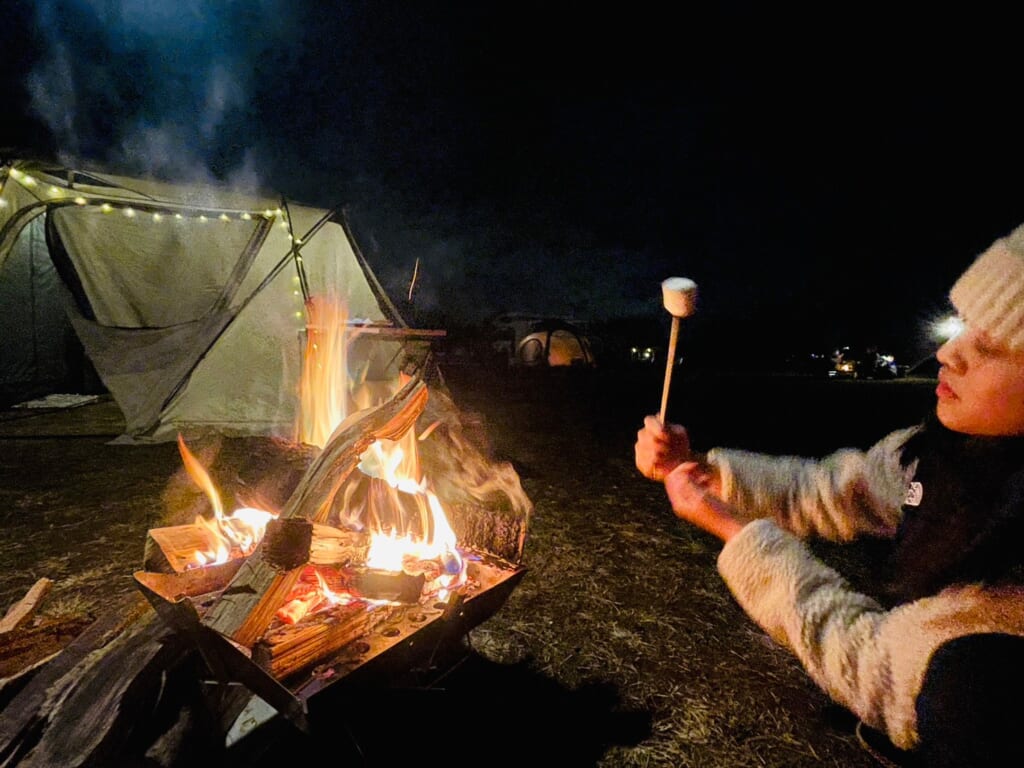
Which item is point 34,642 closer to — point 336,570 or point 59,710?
point 59,710

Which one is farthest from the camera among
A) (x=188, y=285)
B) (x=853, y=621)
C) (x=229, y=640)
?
(x=188, y=285)

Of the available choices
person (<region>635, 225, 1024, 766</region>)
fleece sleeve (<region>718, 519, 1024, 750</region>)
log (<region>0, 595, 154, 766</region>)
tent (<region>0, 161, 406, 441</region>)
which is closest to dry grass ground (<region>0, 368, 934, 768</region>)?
log (<region>0, 595, 154, 766</region>)

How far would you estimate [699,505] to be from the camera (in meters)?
1.70

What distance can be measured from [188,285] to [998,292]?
31.1 feet

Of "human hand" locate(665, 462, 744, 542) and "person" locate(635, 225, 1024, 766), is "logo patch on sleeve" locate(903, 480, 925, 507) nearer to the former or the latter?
"person" locate(635, 225, 1024, 766)

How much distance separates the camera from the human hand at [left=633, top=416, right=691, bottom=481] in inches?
78.0

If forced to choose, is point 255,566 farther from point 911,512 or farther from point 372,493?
point 911,512

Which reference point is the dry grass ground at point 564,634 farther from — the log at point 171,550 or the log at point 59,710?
the log at point 171,550

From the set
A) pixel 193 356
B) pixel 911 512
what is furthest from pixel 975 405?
pixel 193 356

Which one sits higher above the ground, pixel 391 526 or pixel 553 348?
pixel 391 526

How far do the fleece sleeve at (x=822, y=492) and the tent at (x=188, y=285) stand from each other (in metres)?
5.97

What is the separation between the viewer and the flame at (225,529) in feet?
8.86

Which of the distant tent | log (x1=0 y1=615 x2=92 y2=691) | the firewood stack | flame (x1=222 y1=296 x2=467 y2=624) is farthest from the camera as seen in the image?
the distant tent

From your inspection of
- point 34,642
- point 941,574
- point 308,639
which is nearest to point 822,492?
point 941,574
